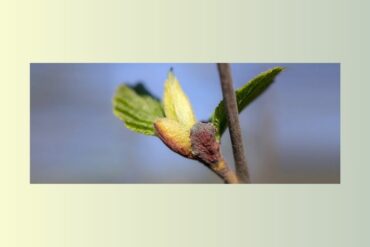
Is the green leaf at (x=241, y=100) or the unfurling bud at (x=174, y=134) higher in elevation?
the green leaf at (x=241, y=100)

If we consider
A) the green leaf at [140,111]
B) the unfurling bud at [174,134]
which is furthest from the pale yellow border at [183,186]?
the unfurling bud at [174,134]

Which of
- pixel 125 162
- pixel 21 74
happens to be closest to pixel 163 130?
pixel 125 162

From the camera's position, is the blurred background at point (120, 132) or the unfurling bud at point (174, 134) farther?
the blurred background at point (120, 132)

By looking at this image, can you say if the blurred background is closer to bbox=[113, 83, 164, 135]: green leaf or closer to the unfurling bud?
bbox=[113, 83, 164, 135]: green leaf

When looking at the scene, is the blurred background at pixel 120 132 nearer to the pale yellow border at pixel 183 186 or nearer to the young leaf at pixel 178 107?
the pale yellow border at pixel 183 186

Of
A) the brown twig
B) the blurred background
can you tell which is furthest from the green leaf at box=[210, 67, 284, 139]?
the blurred background

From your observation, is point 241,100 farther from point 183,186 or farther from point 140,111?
point 183,186
